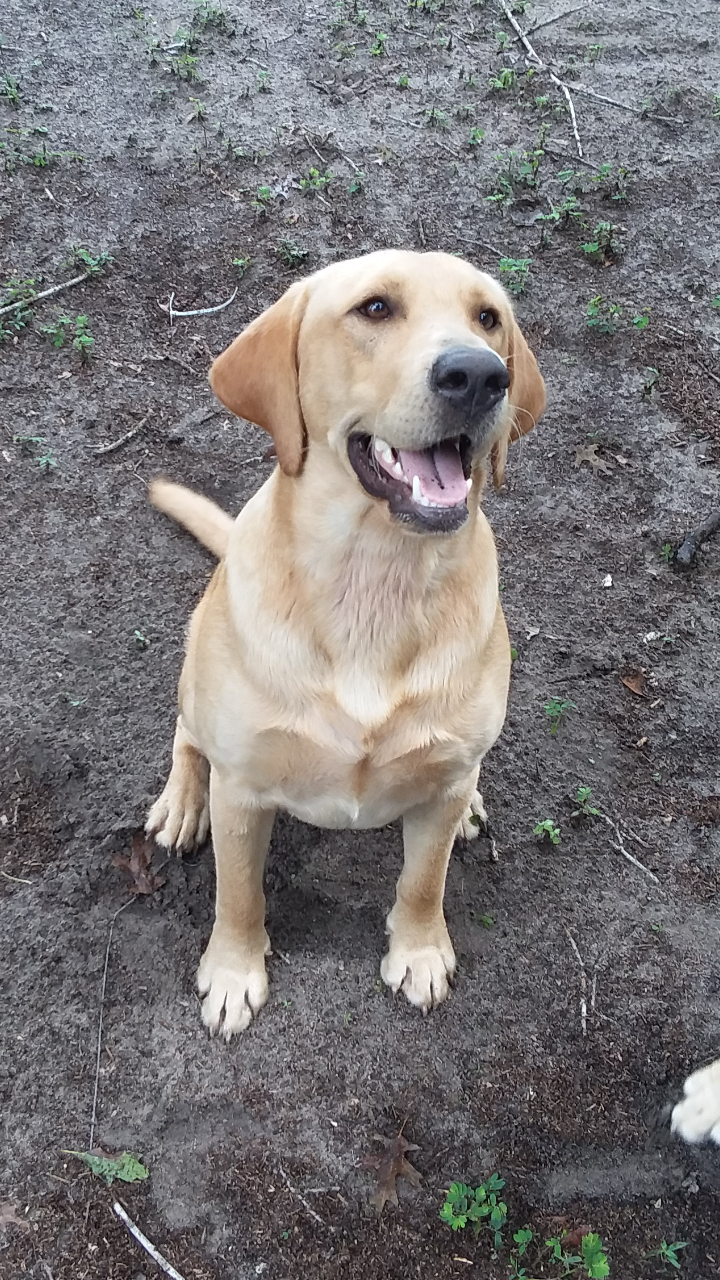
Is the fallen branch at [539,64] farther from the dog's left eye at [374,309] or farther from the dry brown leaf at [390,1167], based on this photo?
the dry brown leaf at [390,1167]

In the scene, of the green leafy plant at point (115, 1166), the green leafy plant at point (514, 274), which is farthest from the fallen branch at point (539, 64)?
the green leafy plant at point (115, 1166)

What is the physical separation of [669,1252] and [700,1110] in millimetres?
335

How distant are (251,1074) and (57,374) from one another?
310 cm

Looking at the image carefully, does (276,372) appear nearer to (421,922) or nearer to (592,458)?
(421,922)

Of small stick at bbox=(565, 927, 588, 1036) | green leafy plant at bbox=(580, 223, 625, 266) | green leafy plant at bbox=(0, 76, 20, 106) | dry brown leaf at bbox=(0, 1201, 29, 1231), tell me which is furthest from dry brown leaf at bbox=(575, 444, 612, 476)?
green leafy plant at bbox=(0, 76, 20, 106)

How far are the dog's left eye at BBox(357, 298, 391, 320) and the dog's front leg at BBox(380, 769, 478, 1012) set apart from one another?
1198mm

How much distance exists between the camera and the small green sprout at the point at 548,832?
3.00 m

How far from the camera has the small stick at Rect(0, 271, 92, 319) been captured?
4.34 metres

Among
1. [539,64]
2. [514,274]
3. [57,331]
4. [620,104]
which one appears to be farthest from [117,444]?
[539,64]

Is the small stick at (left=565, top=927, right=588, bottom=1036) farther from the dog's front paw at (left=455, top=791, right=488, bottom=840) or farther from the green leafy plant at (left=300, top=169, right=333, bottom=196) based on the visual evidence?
the green leafy plant at (left=300, top=169, right=333, bottom=196)

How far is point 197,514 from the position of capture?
3395 millimetres

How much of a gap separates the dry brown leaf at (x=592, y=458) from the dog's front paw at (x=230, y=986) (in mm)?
2597

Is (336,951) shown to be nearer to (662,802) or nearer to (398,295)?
(662,802)

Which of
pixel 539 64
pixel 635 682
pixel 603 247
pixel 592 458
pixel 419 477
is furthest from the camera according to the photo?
pixel 539 64
